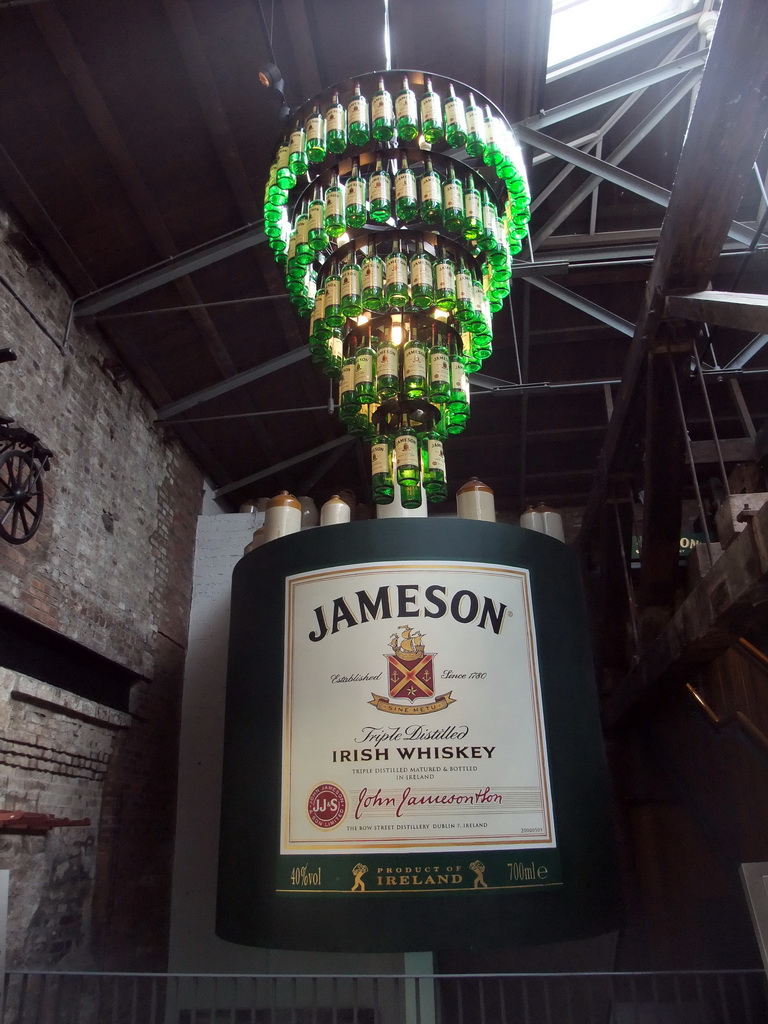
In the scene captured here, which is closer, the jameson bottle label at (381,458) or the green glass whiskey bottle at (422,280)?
the green glass whiskey bottle at (422,280)

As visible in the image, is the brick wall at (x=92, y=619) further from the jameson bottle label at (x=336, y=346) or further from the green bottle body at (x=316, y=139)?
the green bottle body at (x=316, y=139)

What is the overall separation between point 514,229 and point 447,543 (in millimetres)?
2350

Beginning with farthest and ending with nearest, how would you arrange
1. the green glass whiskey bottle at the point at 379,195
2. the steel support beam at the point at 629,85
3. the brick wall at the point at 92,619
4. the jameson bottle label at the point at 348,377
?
the steel support beam at the point at 629,85, the brick wall at the point at 92,619, the jameson bottle label at the point at 348,377, the green glass whiskey bottle at the point at 379,195

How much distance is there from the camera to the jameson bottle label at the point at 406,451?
528 cm

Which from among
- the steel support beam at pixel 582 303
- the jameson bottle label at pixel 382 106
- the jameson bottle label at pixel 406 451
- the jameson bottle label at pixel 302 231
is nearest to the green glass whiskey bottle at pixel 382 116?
the jameson bottle label at pixel 382 106

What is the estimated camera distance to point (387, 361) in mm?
5184

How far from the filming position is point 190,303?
24.7 feet

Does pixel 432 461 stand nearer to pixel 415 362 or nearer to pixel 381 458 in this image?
pixel 381 458

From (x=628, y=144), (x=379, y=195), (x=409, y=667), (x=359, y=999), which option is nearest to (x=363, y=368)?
(x=379, y=195)

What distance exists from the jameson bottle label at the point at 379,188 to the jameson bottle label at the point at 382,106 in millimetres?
→ 338

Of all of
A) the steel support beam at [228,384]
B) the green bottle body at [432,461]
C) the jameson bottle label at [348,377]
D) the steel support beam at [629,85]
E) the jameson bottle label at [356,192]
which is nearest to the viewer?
the jameson bottle label at [356,192]

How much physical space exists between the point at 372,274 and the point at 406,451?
4.08 feet

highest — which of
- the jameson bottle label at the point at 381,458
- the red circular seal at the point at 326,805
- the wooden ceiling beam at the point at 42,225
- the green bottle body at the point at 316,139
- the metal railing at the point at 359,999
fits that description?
the wooden ceiling beam at the point at 42,225

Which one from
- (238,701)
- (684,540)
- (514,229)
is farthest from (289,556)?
(684,540)
